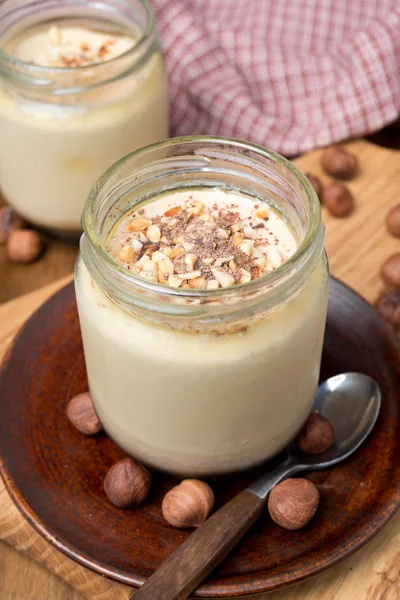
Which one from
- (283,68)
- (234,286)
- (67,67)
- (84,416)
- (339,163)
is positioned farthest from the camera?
(283,68)

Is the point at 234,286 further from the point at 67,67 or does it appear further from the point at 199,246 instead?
the point at 67,67

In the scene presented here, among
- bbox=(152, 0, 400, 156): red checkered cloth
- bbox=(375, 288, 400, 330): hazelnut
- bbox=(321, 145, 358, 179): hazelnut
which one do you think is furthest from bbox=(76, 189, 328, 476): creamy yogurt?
bbox=(152, 0, 400, 156): red checkered cloth

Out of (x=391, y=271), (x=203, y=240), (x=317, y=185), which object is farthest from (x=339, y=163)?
(x=203, y=240)

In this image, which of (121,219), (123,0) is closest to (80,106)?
(123,0)

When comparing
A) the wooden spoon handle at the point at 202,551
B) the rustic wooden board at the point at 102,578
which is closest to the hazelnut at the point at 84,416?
the rustic wooden board at the point at 102,578

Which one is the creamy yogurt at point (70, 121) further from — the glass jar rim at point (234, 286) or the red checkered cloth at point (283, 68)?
the glass jar rim at point (234, 286)

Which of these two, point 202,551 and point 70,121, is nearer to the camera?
point 202,551
